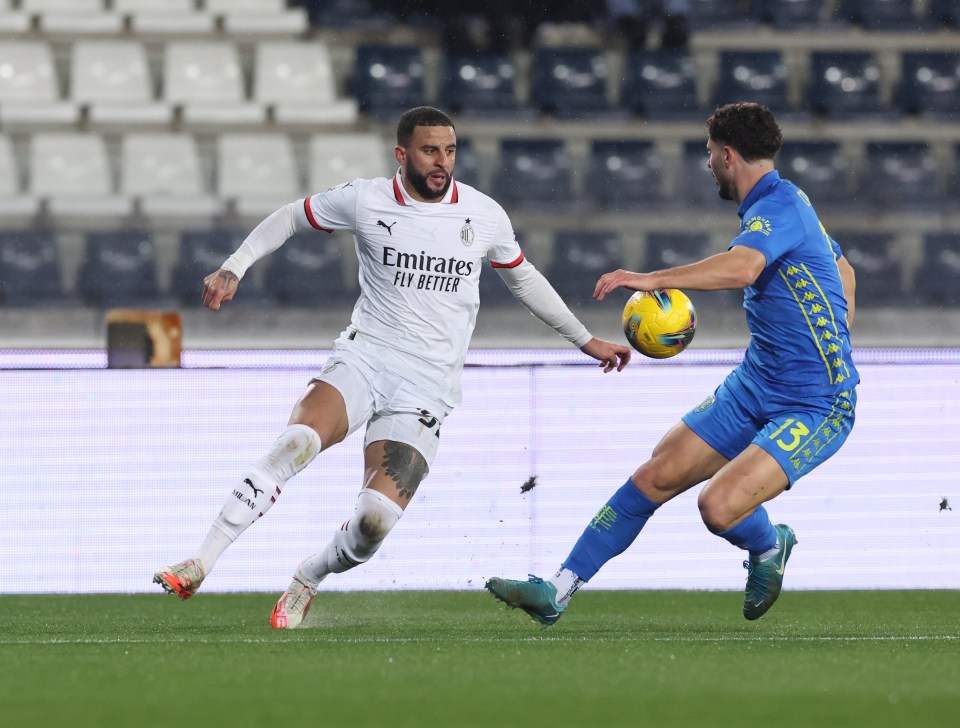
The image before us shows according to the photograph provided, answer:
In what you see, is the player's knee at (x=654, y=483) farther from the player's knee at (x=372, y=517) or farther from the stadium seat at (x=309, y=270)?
the stadium seat at (x=309, y=270)

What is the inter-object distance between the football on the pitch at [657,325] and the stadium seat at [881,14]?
330 inches

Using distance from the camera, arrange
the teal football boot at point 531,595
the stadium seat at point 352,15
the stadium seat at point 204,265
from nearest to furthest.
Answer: the teal football boot at point 531,595
the stadium seat at point 204,265
the stadium seat at point 352,15

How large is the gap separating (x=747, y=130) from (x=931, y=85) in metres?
8.12

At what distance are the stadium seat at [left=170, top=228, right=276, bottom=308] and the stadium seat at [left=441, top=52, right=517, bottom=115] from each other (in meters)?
2.52

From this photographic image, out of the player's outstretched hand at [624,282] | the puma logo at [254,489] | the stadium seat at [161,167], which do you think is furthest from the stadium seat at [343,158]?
the player's outstretched hand at [624,282]

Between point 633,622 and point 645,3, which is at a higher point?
point 645,3

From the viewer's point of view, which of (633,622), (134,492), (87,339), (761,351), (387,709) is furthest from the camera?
(87,339)

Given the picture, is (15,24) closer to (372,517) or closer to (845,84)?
(845,84)

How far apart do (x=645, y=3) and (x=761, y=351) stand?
27.3 feet

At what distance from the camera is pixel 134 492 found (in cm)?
726

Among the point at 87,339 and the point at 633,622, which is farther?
the point at 87,339

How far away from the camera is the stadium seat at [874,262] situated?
1123 centimetres

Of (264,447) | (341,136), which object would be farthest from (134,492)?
(341,136)

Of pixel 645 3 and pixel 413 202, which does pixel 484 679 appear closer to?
pixel 413 202
